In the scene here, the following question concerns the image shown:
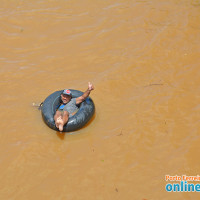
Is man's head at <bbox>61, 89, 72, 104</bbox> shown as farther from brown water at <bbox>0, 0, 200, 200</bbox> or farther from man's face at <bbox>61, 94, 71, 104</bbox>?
brown water at <bbox>0, 0, 200, 200</bbox>

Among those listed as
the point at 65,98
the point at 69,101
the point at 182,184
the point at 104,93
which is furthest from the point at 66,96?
the point at 182,184

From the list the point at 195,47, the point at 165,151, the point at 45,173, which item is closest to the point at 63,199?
the point at 45,173

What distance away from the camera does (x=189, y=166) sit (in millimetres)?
5586

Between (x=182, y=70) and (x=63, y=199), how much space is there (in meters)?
5.12

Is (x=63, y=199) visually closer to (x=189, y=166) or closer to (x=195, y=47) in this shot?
(x=189, y=166)

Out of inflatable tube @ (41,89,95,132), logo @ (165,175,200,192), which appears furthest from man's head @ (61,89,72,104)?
logo @ (165,175,200,192)

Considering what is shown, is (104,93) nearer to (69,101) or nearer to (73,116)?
(69,101)

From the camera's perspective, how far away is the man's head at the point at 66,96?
Answer: 6660 millimetres

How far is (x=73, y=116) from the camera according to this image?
634cm

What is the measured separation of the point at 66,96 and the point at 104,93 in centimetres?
125

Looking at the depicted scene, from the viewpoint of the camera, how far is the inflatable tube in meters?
6.23

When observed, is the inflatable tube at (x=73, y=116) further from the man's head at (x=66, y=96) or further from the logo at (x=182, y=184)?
the logo at (x=182, y=184)

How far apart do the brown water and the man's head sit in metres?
0.74

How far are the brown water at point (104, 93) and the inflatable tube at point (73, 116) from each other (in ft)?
0.77
